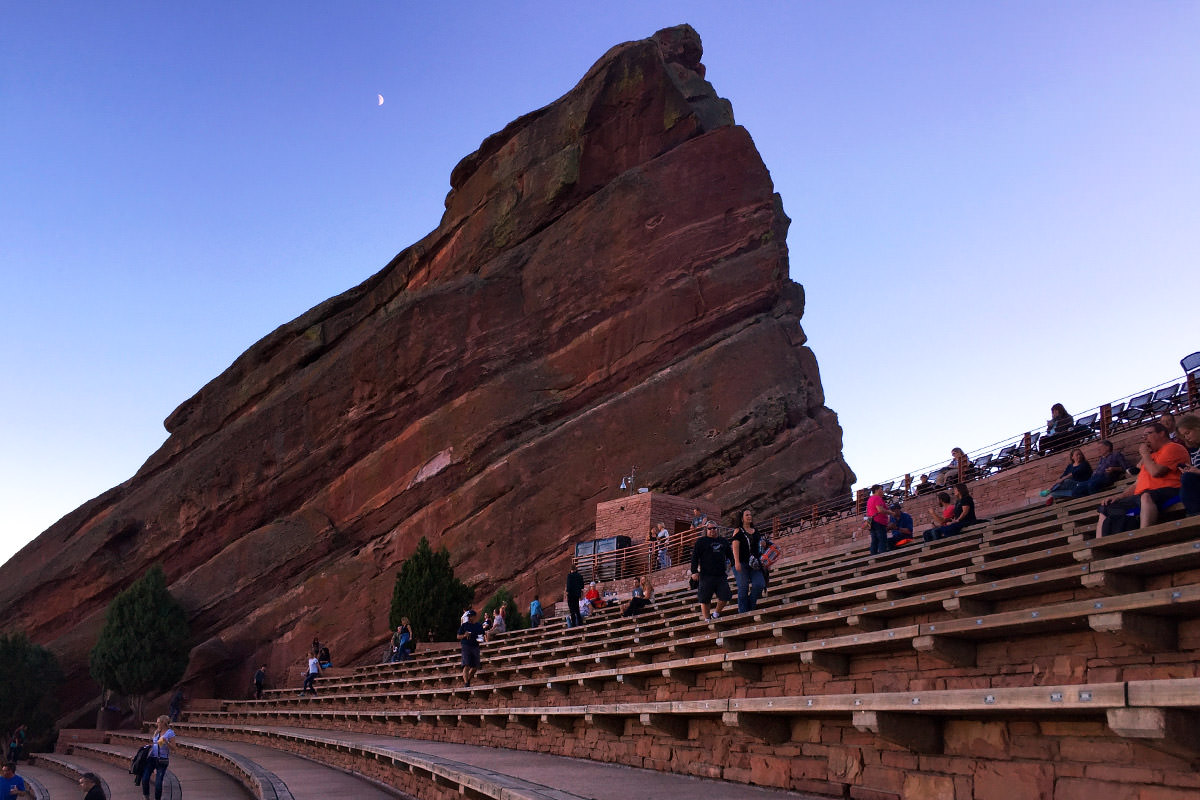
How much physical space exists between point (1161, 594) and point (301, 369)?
47.4m

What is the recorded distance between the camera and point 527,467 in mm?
39906

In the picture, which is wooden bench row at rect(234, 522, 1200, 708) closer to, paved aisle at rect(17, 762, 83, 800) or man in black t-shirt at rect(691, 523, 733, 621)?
man in black t-shirt at rect(691, 523, 733, 621)

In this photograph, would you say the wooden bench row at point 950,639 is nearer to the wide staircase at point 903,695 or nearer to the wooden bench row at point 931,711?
the wide staircase at point 903,695

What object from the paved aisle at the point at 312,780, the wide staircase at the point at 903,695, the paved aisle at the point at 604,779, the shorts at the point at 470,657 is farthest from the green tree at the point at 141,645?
the paved aisle at the point at 604,779

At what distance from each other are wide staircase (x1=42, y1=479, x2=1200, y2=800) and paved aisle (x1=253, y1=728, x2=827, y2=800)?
1.7 inches

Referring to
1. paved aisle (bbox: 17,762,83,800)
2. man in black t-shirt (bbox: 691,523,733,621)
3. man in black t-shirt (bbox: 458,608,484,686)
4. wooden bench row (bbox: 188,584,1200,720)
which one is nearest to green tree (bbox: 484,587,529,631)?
man in black t-shirt (bbox: 458,608,484,686)

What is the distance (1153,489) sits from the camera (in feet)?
22.7

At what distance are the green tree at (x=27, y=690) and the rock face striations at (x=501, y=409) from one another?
246 cm

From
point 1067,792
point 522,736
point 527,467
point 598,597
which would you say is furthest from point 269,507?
point 1067,792

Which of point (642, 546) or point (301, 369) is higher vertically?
point (301, 369)

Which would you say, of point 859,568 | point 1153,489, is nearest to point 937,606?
point 1153,489

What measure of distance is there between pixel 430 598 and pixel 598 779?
67.9 feet

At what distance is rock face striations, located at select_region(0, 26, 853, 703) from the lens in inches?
1550

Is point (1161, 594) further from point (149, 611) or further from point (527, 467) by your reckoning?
point (149, 611)
